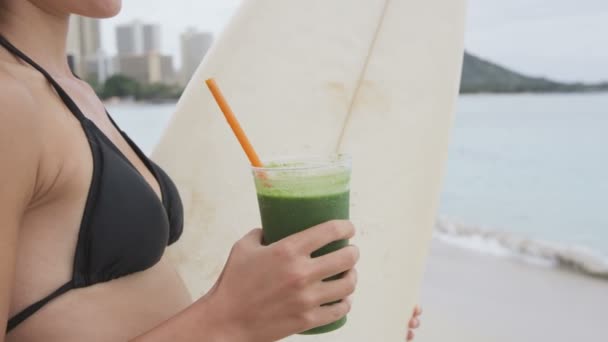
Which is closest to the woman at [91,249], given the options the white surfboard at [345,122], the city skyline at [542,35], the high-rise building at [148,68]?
the white surfboard at [345,122]

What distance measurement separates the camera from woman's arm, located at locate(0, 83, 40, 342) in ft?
2.10

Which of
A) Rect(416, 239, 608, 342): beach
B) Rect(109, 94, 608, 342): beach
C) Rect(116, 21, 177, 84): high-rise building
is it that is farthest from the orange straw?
Rect(116, 21, 177, 84): high-rise building

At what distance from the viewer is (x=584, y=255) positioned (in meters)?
5.13

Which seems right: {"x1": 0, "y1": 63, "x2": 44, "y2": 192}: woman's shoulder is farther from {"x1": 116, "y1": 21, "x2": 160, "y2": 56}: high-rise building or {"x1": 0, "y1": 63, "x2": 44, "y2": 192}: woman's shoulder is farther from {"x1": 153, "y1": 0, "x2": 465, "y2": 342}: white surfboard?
{"x1": 116, "y1": 21, "x2": 160, "y2": 56}: high-rise building

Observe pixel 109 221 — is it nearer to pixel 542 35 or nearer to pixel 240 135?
pixel 240 135

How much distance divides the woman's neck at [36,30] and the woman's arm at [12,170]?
314 mm

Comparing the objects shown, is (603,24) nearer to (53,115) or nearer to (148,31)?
(148,31)

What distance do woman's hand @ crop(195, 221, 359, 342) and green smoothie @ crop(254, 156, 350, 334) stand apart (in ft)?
0.20

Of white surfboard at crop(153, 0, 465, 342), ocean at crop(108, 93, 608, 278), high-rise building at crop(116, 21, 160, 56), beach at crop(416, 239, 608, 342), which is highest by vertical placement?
white surfboard at crop(153, 0, 465, 342)

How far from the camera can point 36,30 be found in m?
0.97

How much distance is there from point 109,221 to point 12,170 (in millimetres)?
201

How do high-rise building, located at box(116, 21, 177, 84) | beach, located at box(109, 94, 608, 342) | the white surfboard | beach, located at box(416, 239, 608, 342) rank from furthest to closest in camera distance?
high-rise building, located at box(116, 21, 177, 84) → beach, located at box(109, 94, 608, 342) → beach, located at box(416, 239, 608, 342) → the white surfboard

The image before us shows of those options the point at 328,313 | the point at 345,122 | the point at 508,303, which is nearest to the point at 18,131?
the point at 328,313

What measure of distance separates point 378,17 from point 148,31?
1534cm
